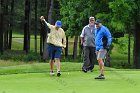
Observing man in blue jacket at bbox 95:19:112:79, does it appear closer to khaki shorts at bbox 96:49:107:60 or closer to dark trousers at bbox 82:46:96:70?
khaki shorts at bbox 96:49:107:60

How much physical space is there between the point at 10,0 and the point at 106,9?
24.9 metres

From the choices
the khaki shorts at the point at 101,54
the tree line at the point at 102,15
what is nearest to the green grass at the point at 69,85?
the khaki shorts at the point at 101,54

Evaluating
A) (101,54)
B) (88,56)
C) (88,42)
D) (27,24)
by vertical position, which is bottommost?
(88,56)

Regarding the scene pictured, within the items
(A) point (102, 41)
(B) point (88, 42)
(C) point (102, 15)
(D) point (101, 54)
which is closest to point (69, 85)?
(D) point (101, 54)

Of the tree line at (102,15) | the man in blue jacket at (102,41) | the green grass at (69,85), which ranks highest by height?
the tree line at (102,15)

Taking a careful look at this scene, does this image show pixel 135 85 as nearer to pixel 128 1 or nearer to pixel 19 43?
pixel 128 1

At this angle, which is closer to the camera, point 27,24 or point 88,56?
point 88,56

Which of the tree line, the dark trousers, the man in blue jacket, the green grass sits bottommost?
the green grass

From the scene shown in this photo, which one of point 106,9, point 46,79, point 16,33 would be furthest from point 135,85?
point 16,33

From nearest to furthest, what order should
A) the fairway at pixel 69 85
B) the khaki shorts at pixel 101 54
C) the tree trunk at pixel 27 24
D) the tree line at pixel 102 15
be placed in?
1. the fairway at pixel 69 85
2. the khaki shorts at pixel 101 54
3. the tree line at pixel 102 15
4. the tree trunk at pixel 27 24

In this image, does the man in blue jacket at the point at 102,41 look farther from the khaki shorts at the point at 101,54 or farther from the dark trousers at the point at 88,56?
the dark trousers at the point at 88,56

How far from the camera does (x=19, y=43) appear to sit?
77125mm

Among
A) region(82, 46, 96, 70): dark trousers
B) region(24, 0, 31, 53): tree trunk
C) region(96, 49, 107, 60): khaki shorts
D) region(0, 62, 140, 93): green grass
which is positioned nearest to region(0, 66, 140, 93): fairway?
region(0, 62, 140, 93): green grass

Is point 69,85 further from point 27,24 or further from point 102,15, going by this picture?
point 27,24
